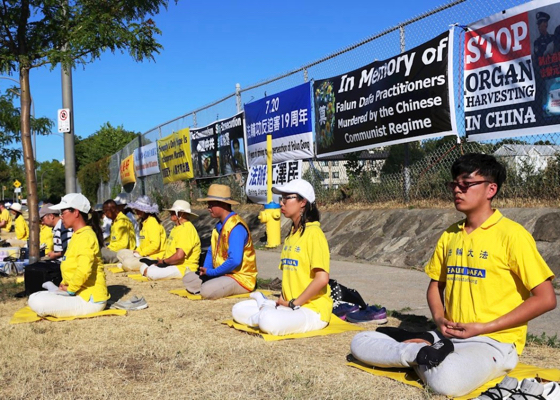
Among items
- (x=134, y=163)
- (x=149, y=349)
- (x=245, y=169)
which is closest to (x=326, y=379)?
(x=149, y=349)

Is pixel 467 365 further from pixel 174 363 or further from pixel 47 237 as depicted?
pixel 47 237

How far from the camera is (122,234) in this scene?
1270 cm

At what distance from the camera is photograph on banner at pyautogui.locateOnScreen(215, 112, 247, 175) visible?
16.3 meters

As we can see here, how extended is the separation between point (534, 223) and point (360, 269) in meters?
Result: 2.51

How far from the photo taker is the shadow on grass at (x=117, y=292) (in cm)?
860

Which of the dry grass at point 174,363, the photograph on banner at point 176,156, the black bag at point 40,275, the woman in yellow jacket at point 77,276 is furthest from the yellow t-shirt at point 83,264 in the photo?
the photograph on banner at point 176,156

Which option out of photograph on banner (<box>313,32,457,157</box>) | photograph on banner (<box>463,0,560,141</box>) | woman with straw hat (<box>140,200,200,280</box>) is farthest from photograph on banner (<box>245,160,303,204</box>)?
photograph on banner (<box>463,0,560,141</box>)

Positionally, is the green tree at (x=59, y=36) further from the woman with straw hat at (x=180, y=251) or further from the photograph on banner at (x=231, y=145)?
the photograph on banner at (x=231, y=145)

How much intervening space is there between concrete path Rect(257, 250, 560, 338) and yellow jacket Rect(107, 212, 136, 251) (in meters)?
3.05

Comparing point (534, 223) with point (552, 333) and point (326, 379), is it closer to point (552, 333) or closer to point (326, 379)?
point (552, 333)

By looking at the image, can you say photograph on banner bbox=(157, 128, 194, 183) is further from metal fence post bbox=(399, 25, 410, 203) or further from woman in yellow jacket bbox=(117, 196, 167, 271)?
metal fence post bbox=(399, 25, 410, 203)

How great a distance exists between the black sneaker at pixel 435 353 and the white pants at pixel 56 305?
423 centimetres

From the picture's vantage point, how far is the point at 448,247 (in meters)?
4.36

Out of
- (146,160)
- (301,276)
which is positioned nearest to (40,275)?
(301,276)
